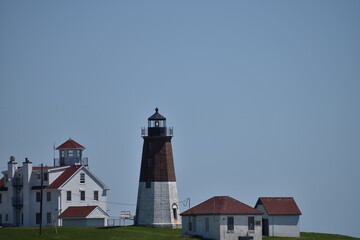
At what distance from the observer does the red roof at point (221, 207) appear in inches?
3536

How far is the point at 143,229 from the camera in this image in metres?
95.4

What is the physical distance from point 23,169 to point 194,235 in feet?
77.1

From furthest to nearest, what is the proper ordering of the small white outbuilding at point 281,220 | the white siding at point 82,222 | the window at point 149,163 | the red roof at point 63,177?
the red roof at point 63,177, the white siding at point 82,222, the window at point 149,163, the small white outbuilding at point 281,220

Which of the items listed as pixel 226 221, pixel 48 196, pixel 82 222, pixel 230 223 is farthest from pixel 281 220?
pixel 48 196

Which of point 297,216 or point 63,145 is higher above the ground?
point 63,145

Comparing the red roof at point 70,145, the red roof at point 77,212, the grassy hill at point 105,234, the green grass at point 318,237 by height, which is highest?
the red roof at point 70,145

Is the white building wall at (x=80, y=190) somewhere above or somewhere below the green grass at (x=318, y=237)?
above

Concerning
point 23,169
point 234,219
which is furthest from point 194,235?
point 23,169

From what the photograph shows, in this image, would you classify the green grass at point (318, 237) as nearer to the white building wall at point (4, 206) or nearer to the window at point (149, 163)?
the window at point (149, 163)

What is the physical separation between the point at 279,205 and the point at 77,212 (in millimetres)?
21002

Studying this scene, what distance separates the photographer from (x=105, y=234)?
88.1m

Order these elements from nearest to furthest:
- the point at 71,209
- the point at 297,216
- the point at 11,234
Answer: the point at 11,234 < the point at 297,216 < the point at 71,209

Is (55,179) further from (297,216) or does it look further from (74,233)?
(297,216)

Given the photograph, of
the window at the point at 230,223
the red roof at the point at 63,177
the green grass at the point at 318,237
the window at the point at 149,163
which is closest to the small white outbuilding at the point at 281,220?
the green grass at the point at 318,237
